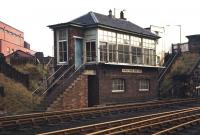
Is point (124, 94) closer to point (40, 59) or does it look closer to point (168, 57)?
point (40, 59)

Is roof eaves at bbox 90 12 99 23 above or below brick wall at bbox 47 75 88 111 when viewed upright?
above

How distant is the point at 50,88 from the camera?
2731 centimetres

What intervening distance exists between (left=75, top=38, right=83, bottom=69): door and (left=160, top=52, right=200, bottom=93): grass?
13.4 m

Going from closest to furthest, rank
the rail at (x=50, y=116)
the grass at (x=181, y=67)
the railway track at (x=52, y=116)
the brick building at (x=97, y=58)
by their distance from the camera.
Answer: the railway track at (x=52, y=116), the rail at (x=50, y=116), the brick building at (x=97, y=58), the grass at (x=181, y=67)

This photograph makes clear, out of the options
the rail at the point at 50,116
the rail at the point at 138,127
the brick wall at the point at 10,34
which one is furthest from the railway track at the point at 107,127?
the brick wall at the point at 10,34

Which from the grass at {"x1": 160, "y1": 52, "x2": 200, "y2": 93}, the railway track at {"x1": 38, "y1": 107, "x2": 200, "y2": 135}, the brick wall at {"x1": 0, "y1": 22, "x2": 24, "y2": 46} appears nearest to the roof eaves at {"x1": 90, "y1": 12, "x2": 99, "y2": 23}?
the railway track at {"x1": 38, "y1": 107, "x2": 200, "y2": 135}

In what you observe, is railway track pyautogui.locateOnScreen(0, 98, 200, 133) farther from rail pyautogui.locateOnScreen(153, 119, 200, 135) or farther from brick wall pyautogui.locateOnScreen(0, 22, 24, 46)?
brick wall pyautogui.locateOnScreen(0, 22, 24, 46)

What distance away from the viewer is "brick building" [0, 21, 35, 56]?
53.8 metres

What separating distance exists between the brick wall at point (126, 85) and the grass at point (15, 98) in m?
5.65

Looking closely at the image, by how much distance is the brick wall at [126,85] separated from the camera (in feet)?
91.5

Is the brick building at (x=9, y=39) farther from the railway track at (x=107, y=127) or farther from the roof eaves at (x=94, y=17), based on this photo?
the railway track at (x=107, y=127)

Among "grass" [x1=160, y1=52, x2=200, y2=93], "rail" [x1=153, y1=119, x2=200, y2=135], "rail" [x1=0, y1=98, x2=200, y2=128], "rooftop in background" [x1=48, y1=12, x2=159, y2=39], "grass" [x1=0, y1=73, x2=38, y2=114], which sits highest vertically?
"rooftop in background" [x1=48, y1=12, x2=159, y2=39]

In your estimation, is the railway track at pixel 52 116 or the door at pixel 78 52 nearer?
the railway track at pixel 52 116

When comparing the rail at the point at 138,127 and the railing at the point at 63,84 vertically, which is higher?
the railing at the point at 63,84
